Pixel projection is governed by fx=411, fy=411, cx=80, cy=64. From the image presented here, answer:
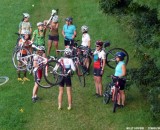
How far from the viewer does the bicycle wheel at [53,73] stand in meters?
14.2

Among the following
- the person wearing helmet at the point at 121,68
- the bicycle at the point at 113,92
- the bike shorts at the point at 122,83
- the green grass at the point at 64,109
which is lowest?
the green grass at the point at 64,109

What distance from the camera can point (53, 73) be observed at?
14695 mm

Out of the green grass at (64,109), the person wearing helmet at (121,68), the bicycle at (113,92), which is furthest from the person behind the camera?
the bicycle at (113,92)

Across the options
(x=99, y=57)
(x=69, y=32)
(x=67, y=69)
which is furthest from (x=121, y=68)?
(x=69, y=32)

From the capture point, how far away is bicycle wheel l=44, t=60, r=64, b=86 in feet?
46.6

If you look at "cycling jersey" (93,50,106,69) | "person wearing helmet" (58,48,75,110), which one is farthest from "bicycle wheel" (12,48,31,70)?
"cycling jersey" (93,50,106,69)

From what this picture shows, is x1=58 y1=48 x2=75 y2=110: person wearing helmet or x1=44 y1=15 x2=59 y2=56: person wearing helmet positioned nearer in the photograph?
x1=58 y1=48 x2=75 y2=110: person wearing helmet

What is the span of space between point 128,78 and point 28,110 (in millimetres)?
3671

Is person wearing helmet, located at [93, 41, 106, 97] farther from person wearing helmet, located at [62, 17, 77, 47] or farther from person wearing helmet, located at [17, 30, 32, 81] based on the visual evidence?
person wearing helmet, located at [17, 30, 32, 81]

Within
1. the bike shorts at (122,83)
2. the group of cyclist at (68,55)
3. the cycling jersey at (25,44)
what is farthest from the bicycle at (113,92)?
the cycling jersey at (25,44)

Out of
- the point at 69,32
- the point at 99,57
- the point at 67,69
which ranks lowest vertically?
the point at 67,69

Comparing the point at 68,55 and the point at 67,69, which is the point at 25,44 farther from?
the point at 67,69

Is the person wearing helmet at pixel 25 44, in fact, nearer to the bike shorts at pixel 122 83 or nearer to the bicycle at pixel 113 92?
the bicycle at pixel 113 92

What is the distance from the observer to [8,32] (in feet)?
71.9
